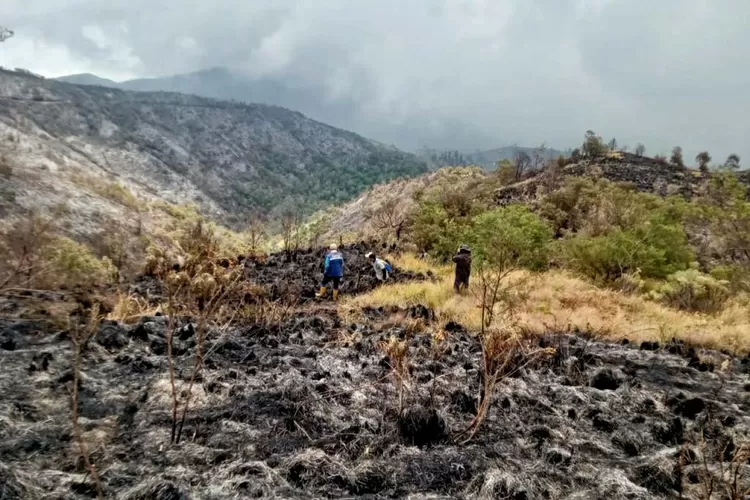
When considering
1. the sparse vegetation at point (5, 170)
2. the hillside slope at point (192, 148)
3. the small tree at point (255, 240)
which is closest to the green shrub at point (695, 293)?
the small tree at point (255, 240)

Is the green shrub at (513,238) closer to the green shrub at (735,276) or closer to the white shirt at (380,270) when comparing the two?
the white shirt at (380,270)

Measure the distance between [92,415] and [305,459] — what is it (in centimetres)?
205

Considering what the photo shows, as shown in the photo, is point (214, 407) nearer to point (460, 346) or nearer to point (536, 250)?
point (460, 346)

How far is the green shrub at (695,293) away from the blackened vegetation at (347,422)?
449cm

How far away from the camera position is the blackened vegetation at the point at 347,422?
3811mm

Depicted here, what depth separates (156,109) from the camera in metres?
110

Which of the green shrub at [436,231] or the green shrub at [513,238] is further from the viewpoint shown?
the green shrub at [436,231]

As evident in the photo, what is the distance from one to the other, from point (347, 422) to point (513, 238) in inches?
423

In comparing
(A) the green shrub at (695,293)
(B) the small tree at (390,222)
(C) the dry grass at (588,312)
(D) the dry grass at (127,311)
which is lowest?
(D) the dry grass at (127,311)

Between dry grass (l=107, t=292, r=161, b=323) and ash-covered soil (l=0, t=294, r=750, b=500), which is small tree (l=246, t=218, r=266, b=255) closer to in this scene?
dry grass (l=107, t=292, r=161, b=323)

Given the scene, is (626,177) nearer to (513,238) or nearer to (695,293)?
(513,238)

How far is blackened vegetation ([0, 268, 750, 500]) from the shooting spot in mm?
3811

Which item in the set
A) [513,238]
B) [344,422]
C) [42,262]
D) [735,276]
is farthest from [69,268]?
[735,276]

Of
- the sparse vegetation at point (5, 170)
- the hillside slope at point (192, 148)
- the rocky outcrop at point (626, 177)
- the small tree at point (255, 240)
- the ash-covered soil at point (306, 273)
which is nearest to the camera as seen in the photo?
the ash-covered soil at point (306, 273)
